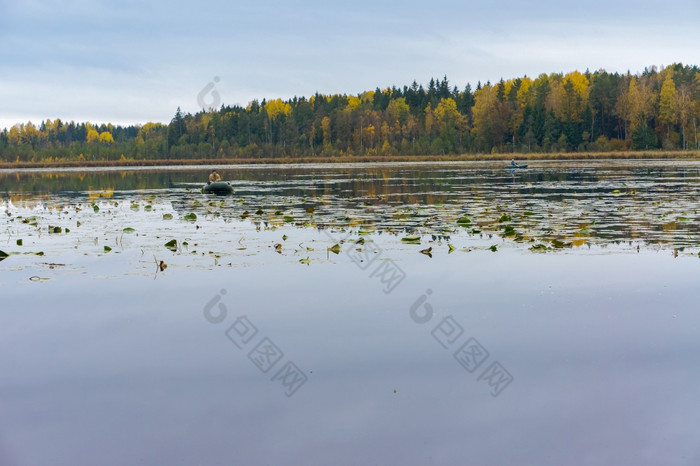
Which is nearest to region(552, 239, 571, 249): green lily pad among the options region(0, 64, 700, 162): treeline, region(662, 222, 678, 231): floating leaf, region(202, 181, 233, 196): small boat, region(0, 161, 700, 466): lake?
region(0, 161, 700, 466): lake

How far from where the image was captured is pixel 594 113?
146 meters

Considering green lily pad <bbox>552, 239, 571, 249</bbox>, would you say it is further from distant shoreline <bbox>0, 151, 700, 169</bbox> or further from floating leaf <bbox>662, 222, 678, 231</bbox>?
distant shoreline <bbox>0, 151, 700, 169</bbox>

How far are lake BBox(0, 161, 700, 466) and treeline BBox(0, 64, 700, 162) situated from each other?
12161 cm

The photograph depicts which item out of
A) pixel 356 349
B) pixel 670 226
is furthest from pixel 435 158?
pixel 356 349

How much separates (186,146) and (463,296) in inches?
6868

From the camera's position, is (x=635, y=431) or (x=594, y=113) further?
(x=594, y=113)

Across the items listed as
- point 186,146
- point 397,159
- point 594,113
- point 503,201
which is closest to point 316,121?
point 186,146

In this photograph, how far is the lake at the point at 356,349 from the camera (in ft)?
24.2

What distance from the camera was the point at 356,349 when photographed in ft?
33.7

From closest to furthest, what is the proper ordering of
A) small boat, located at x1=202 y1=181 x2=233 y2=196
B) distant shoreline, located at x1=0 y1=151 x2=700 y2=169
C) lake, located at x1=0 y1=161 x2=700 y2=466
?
1. lake, located at x1=0 y1=161 x2=700 y2=466
2. small boat, located at x1=202 y1=181 x2=233 y2=196
3. distant shoreline, located at x1=0 y1=151 x2=700 y2=169

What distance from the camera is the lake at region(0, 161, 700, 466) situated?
7.38m

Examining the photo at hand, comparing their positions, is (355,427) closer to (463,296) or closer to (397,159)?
(463,296)

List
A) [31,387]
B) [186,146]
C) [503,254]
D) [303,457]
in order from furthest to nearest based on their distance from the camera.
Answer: [186,146]
[503,254]
[31,387]
[303,457]

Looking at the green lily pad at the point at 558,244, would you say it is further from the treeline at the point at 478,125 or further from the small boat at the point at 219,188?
the treeline at the point at 478,125
